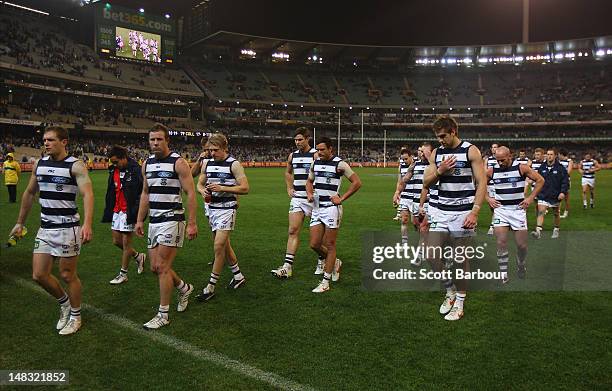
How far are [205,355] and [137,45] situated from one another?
66.3m

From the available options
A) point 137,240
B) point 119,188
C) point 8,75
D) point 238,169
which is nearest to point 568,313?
point 238,169

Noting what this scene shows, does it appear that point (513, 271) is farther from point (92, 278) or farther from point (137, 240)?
point (137, 240)

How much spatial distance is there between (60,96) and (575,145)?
7504cm

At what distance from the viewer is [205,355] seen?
457 cm

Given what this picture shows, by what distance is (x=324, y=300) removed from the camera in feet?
21.0

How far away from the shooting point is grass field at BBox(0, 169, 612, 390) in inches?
161

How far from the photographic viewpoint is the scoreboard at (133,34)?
59.4 metres

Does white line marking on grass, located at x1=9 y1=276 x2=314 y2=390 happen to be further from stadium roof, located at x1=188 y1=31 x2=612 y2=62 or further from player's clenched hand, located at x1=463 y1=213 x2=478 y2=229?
stadium roof, located at x1=188 y1=31 x2=612 y2=62

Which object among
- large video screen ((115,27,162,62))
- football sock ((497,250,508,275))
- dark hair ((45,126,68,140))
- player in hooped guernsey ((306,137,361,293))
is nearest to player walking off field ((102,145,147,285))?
dark hair ((45,126,68,140))

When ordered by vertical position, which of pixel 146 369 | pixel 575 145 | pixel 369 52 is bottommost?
pixel 146 369

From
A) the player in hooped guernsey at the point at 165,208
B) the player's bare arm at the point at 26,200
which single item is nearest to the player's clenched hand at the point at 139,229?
the player in hooped guernsey at the point at 165,208

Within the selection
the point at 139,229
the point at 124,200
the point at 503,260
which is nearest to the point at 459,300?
the point at 503,260

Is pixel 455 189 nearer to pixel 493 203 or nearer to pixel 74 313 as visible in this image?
pixel 493 203

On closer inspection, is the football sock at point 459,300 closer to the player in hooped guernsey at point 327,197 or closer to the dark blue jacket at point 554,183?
the player in hooped guernsey at point 327,197
